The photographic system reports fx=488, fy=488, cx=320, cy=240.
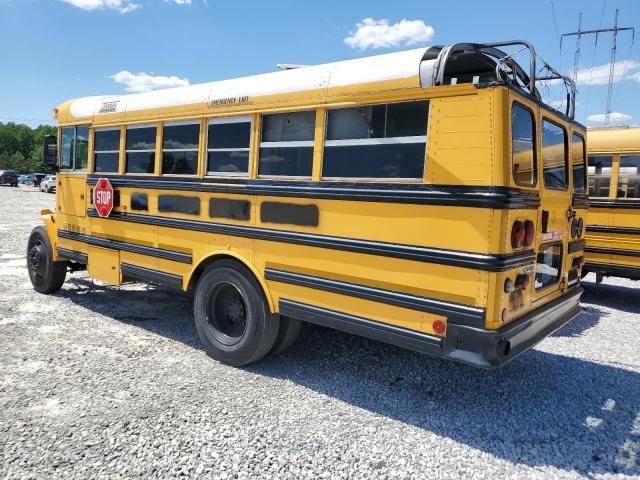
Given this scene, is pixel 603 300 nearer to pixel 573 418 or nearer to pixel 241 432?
pixel 573 418

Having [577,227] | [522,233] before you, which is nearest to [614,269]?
[577,227]

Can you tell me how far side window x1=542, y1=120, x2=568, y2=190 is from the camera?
150 inches

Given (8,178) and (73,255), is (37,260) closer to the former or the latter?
(73,255)

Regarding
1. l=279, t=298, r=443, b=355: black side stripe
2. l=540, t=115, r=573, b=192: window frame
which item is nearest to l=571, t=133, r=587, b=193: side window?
l=540, t=115, r=573, b=192: window frame

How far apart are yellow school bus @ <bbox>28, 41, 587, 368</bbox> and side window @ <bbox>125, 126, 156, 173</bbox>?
0.02 metres

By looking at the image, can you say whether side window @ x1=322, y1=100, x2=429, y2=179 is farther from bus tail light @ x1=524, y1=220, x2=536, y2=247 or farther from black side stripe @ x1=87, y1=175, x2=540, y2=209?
Answer: bus tail light @ x1=524, y1=220, x2=536, y2=247

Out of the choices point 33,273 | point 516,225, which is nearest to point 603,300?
point 516,225

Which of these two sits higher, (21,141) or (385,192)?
(21,141)

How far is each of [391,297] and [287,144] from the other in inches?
59.0

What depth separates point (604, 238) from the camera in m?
7.19

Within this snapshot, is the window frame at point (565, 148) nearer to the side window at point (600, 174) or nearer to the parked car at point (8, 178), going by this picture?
the side window at point (600, 174)

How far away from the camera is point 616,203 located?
7020 mm

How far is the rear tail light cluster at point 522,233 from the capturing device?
3139mm

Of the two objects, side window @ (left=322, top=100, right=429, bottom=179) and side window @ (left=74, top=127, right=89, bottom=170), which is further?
side window @ (left=74, top=127, right=89, bottom=170)
